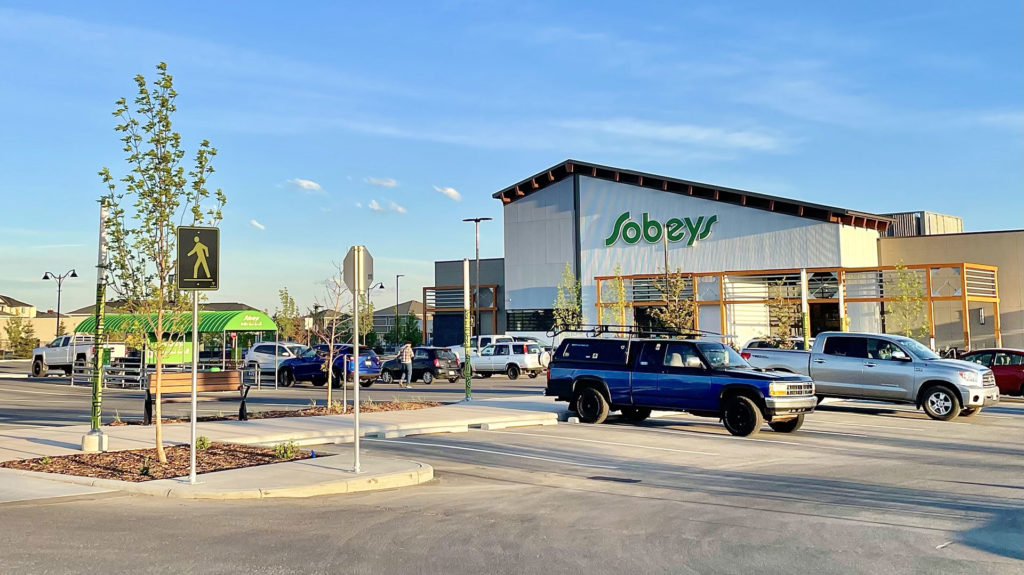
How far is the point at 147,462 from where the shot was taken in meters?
12.2

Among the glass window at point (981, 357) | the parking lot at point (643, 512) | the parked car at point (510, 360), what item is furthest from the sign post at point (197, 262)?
the parked car at point (510, 360)

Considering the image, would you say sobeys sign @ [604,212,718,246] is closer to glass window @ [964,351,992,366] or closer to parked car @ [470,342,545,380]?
parked car @ [470,342,545,380]

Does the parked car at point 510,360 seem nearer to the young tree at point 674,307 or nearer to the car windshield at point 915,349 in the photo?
the young tree at point 674,307

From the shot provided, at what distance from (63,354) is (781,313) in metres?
35.6

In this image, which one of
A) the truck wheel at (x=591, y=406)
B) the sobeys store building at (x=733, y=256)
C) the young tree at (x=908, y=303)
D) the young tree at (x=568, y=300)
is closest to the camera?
the truck wheel at (x=591, y=406)

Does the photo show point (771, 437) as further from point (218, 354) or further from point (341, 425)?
point (218, 354)

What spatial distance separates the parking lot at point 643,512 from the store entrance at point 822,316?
127 feet

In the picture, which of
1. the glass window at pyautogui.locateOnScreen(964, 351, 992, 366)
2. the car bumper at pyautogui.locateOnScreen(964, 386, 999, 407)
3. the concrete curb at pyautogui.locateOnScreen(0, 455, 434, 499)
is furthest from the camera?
the glass window at pyautogui.locateOnScreen(964, 351, 992, 366)

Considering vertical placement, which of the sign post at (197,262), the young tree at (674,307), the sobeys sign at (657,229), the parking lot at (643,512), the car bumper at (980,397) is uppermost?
the sobeys sign at (657,229)

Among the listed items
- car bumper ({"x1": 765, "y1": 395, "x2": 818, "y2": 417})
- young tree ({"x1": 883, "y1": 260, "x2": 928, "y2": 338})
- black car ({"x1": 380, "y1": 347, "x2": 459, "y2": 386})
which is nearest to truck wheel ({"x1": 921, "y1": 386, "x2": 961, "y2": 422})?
car bumper ({"x1": 765, "y1": 395, "x2": 818, "y2": 417})

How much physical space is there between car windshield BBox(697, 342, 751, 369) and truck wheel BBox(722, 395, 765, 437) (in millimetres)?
839

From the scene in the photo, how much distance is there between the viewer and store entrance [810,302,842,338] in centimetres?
5381

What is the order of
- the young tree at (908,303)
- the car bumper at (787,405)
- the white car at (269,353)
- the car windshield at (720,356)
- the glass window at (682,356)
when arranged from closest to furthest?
1. the car bumper at (787,405)
2. the car windshield at (720,356)
3. the glass window at (682,356)
4. the white car at (269,353)
5. the young tree at (908,303)

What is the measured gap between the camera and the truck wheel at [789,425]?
1764 centimetres
